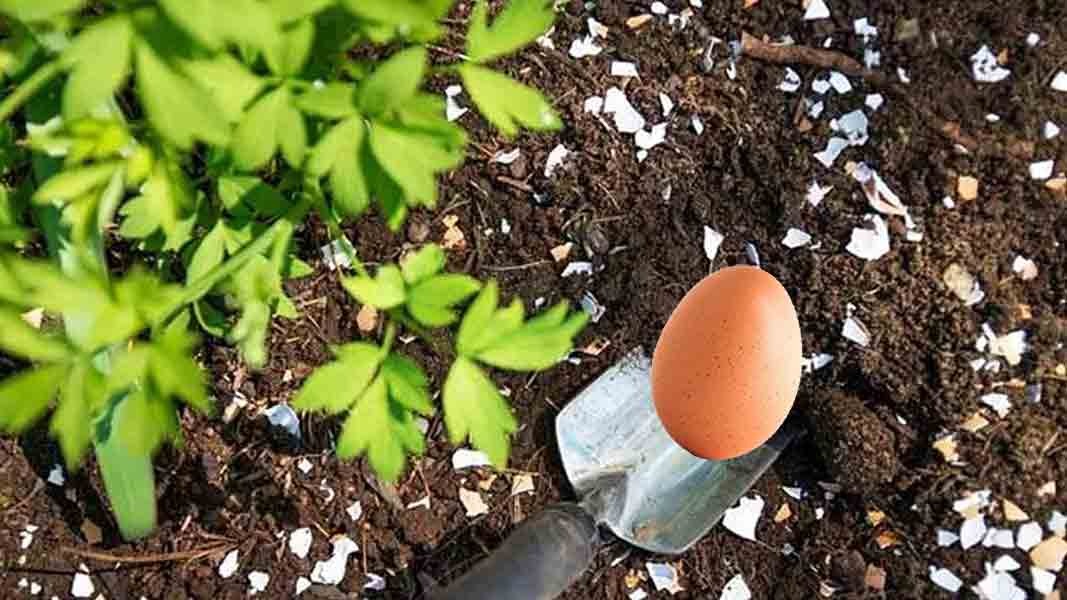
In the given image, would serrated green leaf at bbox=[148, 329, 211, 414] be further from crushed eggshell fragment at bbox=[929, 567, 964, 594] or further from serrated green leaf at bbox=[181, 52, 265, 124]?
crushed eggshell fragment at bbox=[929, 567, 964, 594]

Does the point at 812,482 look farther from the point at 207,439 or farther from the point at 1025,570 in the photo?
the point at 207,439

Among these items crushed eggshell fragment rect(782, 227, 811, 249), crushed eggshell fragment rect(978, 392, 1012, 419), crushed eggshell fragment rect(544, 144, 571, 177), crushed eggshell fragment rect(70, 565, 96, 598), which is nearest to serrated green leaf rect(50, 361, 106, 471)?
crushed eggshell fragment rect(70, 565, 96, 598)

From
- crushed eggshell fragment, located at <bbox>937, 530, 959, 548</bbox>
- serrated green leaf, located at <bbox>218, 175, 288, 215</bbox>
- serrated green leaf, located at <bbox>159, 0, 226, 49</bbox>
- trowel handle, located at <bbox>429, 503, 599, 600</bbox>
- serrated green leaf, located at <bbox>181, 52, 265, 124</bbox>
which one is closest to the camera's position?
serrated green leaf, located at <bbox>159, 0, 226, 49</bbox>

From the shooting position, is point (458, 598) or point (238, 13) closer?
point (238, 13)

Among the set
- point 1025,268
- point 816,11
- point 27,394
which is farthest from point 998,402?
point 27,394

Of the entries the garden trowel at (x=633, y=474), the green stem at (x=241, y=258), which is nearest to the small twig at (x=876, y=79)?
the garden trowel at (x=633, y=474)

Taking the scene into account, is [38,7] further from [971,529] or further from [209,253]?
[971,529]

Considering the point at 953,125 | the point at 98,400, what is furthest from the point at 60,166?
the point at 953,125

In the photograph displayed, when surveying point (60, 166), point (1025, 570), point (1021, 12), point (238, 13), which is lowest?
point (1025, 570)
